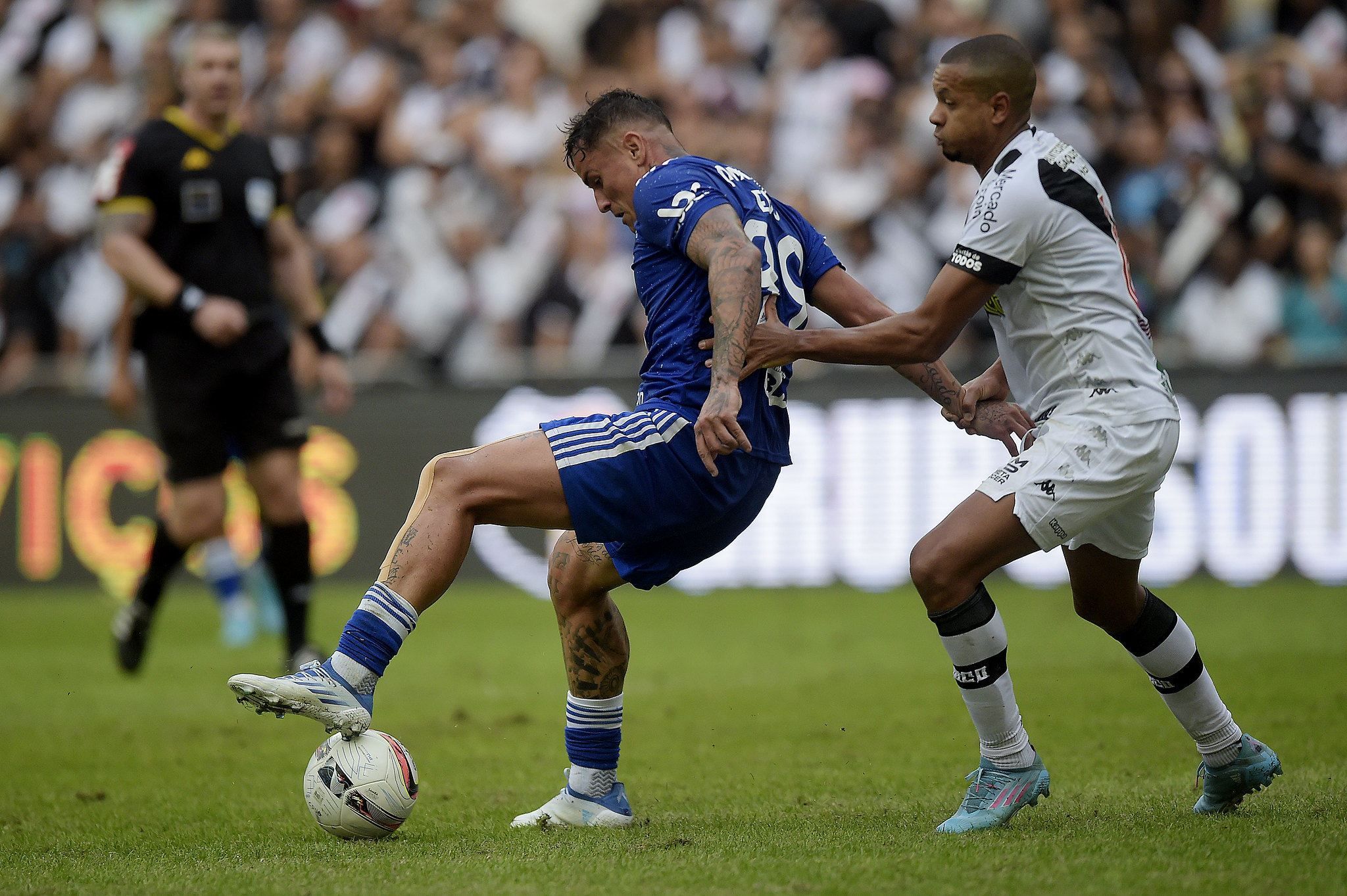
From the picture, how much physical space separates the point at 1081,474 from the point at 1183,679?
837 mm

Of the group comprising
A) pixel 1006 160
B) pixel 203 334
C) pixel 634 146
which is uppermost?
pixel 634 146

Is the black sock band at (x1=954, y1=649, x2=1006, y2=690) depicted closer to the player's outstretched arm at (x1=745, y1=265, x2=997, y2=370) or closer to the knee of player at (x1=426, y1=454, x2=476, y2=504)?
the player's outstretched arm at (x1=745, y1=265, x2=997, y2=370)

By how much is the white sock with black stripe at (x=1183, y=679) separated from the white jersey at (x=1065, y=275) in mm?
703

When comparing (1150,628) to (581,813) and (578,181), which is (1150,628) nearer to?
(581,813)

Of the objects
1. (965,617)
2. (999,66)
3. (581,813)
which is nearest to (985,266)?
(999,66)

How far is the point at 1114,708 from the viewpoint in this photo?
6371mm

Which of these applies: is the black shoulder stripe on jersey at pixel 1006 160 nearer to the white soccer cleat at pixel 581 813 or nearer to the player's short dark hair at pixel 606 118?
the player's short dark hair at pixel 606 118

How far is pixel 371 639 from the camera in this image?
398cm

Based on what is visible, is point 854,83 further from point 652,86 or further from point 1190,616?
point 1190,616

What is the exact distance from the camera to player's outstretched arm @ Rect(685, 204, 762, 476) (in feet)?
13.1

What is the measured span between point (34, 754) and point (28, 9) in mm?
13111

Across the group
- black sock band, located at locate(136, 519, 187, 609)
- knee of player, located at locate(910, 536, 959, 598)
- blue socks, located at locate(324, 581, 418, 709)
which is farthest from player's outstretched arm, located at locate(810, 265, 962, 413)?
black sock band, located at locate(136, 519, 187, 609)

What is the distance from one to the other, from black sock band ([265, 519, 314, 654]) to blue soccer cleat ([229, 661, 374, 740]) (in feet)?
11.5

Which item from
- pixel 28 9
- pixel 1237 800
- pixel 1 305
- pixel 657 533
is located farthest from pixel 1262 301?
pixel 28 9
